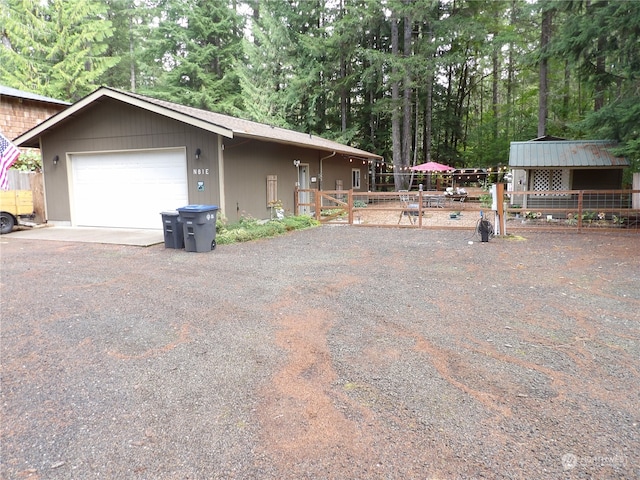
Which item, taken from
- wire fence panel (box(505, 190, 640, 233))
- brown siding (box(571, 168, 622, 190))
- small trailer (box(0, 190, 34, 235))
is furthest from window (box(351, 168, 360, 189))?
small trailer (box(0, 190, 34, 235))

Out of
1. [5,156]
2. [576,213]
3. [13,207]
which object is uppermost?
[5,156]

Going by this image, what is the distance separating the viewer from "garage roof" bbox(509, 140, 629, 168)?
12594 millimetres

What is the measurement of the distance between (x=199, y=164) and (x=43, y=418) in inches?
349

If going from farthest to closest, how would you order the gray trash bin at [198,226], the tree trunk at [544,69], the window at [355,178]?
the window at [355,178] < the tree trunk at [544,69] < the gray trash bin at [198,226]

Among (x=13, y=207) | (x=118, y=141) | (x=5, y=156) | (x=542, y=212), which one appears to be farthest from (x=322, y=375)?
(x=542, y=212)

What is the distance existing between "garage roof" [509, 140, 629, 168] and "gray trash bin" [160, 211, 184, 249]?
10.5m

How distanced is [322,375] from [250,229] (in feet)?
24.7

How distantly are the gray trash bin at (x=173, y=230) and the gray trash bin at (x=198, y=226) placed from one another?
21cm

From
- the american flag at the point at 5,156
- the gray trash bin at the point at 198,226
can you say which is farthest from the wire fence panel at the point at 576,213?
the american flag at the point at 5,156

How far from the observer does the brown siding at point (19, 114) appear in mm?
15875

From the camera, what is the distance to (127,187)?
11.8m

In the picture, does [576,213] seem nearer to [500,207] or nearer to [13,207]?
[500,207]

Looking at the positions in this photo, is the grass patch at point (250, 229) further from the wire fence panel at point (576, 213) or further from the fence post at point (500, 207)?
the wire fence panel at point (576, 213)

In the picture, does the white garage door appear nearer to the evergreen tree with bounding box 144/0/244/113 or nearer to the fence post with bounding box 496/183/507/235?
the fence post with bounding box 496/183/507/235
